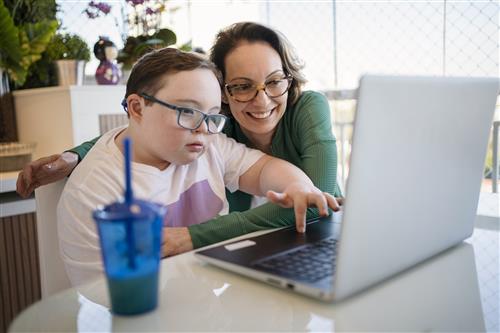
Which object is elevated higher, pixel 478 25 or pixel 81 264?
pixel 478 25

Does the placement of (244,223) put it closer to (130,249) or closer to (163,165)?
(163,165)

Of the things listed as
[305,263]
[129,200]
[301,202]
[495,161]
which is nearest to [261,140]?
[301,202]

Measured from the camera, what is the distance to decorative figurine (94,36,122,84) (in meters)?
2.46

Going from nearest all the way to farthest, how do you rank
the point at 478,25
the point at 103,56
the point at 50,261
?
the point at 50,261 → the point at 478,25 → the point at 103,56

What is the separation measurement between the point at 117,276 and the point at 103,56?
84.8 inches

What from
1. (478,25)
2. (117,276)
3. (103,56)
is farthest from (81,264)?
(478,25)

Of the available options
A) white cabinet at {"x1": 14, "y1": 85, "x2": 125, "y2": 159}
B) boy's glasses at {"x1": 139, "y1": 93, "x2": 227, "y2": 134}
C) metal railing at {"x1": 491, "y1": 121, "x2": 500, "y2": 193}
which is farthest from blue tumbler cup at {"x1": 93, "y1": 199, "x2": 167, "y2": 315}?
metal railing at {"x1": 491, "y1": 121, "x2": 500, "y2": 193}

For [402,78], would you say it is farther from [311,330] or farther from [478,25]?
[478,25]

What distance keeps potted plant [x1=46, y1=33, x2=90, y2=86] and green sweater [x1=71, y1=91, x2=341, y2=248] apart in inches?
48.5

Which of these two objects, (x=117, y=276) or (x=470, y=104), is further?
(x=470, y=104)

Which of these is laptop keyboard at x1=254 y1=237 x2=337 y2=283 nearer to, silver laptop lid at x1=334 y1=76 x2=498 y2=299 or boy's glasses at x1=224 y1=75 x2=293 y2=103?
silver laptop lid at x1=334 y1=76 x2=498 y2=299

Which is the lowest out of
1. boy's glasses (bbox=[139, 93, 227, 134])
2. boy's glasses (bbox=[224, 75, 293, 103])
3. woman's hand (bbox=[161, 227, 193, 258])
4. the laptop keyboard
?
woman's hand (bbox=[161, 227, 193, 258])

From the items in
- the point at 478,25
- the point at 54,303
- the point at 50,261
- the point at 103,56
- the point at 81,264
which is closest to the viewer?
the point at 54,303

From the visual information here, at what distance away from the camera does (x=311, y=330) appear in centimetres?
53
